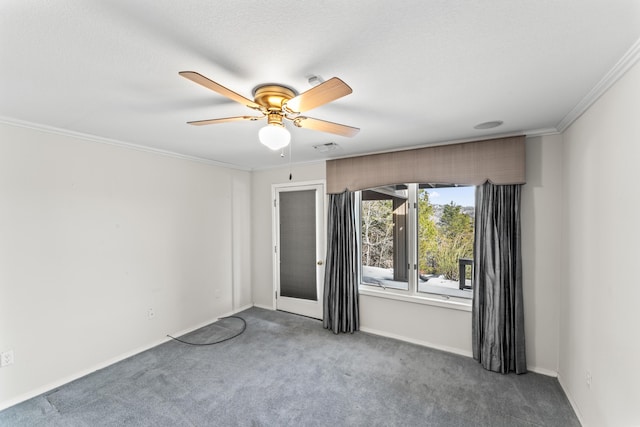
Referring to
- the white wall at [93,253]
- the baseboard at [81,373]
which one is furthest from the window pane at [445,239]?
the baseboard at [81,373]

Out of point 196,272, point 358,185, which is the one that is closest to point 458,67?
point 358,185

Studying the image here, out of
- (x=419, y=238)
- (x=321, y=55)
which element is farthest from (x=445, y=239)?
(x=321, y=55)

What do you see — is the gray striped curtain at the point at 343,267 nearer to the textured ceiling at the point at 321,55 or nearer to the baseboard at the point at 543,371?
the textured ceiling at the point at 321,55

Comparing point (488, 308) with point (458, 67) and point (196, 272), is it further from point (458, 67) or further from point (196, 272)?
point (196, 272)

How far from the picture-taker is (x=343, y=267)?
3777 mm

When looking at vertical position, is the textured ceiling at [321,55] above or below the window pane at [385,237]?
above

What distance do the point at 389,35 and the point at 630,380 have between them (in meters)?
2.20

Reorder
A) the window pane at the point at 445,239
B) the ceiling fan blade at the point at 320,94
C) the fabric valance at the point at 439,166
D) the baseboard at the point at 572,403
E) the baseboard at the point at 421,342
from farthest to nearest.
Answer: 1. the window pane at the point at 445,239
2. the baseboard at the point at 421,342
3. the fabric valance at the point at 439,166
4. the baseboard at the point at 572,403
5. the ceiling fan blade at the point at 320,94

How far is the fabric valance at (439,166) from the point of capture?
279cm

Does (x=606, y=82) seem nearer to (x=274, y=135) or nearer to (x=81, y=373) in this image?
(x=274, y=135)

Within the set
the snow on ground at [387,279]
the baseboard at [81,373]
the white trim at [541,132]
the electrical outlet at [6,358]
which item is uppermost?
the white trim at [541,132]

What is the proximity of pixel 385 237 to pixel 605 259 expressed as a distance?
2238mm

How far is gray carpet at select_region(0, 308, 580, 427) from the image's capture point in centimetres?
216

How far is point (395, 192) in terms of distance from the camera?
369 centimetres
